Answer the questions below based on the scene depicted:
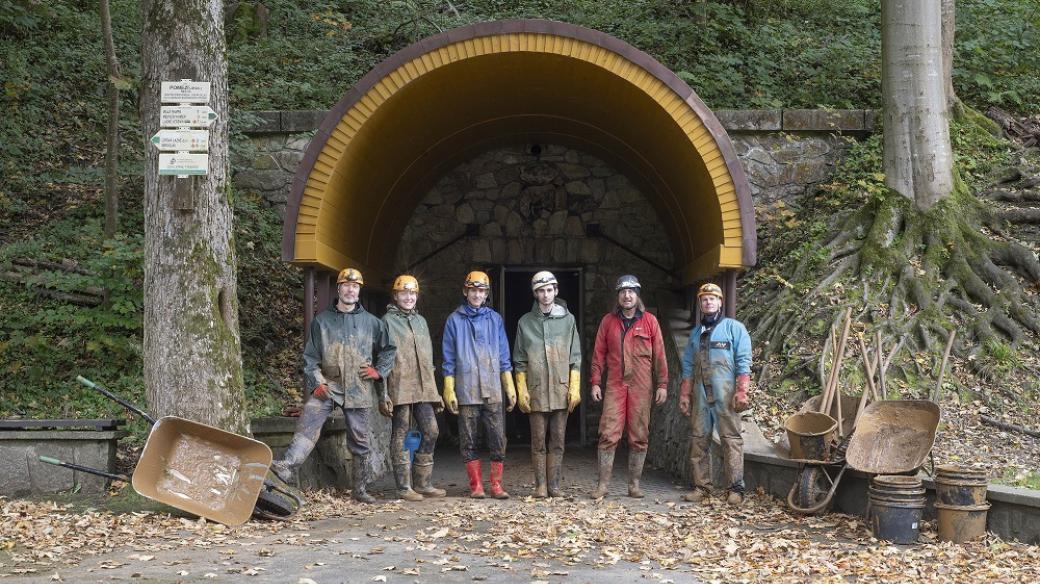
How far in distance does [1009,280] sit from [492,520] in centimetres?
577

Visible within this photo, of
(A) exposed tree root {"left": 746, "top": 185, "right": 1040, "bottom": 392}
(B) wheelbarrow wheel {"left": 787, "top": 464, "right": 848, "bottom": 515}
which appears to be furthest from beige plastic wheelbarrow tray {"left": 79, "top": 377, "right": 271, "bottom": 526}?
(A) exposed tree root {"left": 746, "top": 185, "right": 1040, "bottom": 392}

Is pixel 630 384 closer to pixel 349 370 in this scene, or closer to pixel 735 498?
pixel 735 498

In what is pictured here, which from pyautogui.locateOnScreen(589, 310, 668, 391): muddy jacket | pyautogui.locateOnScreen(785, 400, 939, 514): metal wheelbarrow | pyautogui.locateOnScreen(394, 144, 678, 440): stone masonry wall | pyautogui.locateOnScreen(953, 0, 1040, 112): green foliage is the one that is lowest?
pyautogui.locateOnScreen(785, 400, 939, 514): metal wheelbarrow

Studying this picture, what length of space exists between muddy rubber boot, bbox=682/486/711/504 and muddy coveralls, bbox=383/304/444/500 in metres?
1.95

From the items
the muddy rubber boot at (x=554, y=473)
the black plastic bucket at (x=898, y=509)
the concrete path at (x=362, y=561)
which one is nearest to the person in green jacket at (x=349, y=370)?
the concrete path at (x=362, y=561)

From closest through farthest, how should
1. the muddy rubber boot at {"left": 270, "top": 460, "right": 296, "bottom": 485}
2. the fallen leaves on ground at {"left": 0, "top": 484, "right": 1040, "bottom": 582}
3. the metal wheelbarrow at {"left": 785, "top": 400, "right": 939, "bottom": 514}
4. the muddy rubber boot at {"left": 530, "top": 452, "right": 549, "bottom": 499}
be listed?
the fallen leaves on ground at {"left": 0, "top": 484, "right": 1040, "bottom": 582} < the metal wheelbarrow at {"left": 785, "top": 400, "right": 939, "bottom": 514} < the muddy rubber boot at {"left": 270, "top": 460, "right": 296, "bottom": 485} < the muddy rubber boot at {"left": 530, "top": 452, "right": 549, "bottom": 499}

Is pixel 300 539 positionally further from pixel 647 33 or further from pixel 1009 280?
pixel 647 33

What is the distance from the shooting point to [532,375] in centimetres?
848

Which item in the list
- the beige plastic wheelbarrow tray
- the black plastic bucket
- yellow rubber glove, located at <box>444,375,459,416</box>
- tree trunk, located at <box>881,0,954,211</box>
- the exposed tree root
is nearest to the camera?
the black plastic bucket

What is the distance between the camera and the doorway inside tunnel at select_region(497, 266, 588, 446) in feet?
41.8

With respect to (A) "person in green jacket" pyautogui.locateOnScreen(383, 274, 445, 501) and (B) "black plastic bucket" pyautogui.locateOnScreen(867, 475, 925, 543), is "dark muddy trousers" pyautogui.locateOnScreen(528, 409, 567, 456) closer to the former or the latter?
(A) "person in green jacket" pyautogui.locateOnScreen(383, 274, 445, 501)

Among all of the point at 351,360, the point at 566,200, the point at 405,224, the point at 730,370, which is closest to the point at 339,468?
the point at 351,360

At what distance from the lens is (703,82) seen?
45.4ft

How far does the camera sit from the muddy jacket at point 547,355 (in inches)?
332
